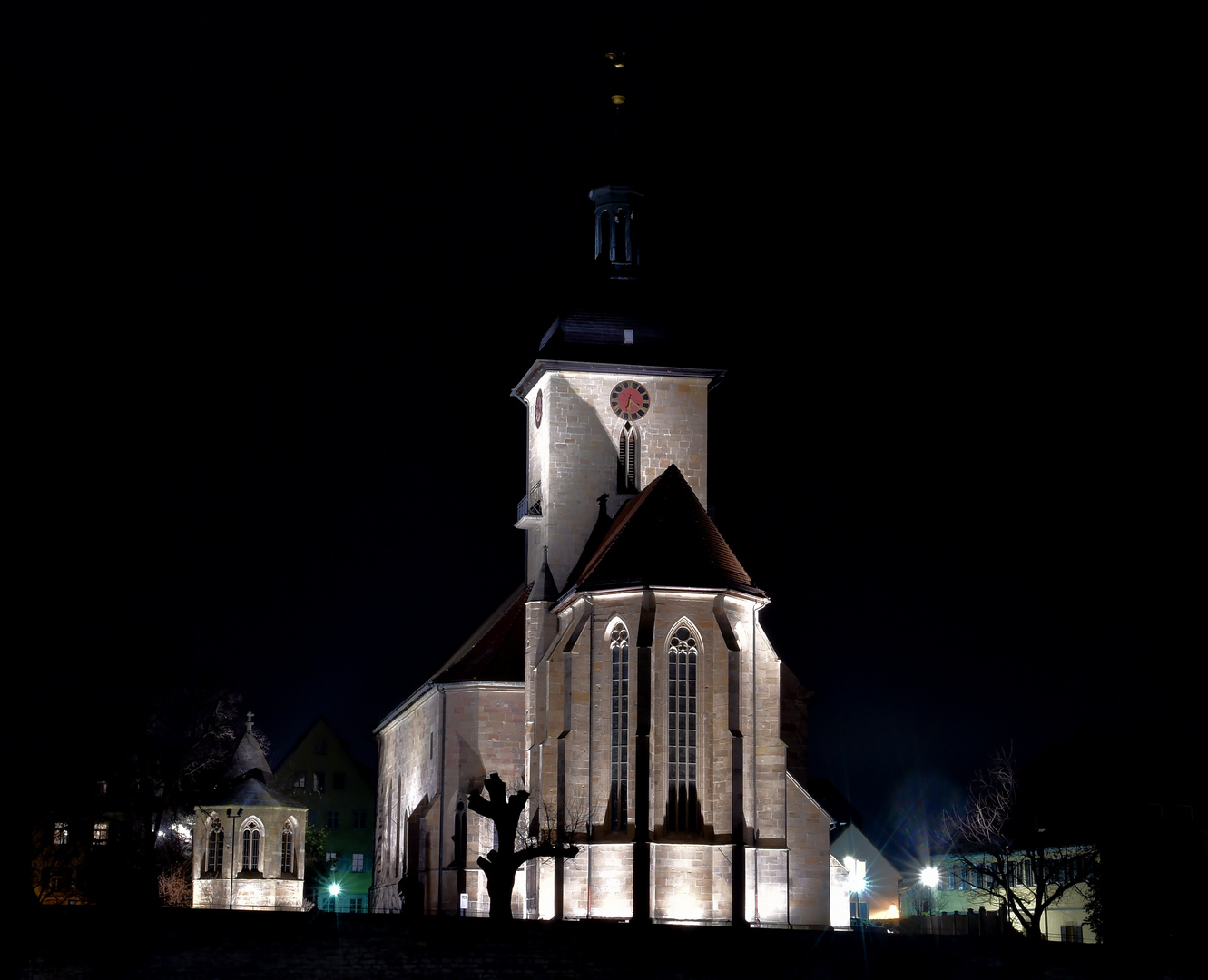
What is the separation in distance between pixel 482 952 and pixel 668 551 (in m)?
15.7

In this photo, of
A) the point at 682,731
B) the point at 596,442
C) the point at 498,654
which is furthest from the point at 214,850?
the point at 682,731

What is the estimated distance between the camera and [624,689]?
48219 mm

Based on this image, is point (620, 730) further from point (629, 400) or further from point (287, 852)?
point (287, 852)

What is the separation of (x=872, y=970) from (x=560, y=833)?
1066 cm

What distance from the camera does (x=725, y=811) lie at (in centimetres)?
4684

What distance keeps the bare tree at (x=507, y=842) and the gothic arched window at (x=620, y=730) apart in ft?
3.27

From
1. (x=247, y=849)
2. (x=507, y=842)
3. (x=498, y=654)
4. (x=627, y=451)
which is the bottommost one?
(x=507, y=842)

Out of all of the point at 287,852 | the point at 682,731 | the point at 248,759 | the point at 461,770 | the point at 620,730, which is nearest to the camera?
the point at 682,731

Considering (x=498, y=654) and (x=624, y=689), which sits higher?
(x=498, y=654)

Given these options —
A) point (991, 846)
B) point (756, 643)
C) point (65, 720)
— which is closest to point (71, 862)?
point (65, 720)

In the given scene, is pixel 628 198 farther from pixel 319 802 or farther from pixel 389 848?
pixel 319 802

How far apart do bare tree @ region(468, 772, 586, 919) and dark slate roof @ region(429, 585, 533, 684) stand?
9.83 meters

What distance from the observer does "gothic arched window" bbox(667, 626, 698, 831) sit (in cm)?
4700

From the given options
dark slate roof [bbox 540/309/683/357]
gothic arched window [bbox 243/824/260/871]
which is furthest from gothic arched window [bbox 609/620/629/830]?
gothic arched window [bbox 243/824/260/871]
